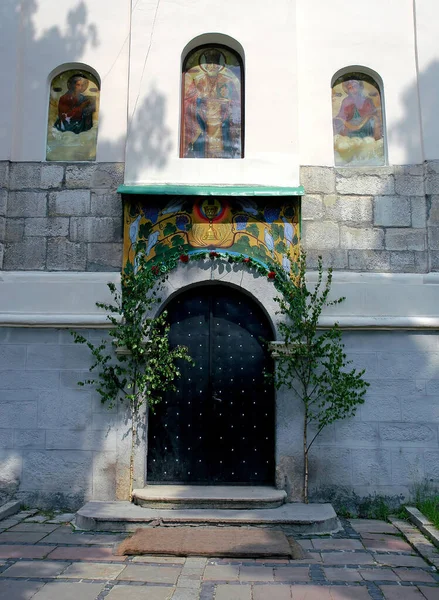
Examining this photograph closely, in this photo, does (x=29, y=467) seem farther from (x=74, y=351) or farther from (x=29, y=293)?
(x=29, y=293)

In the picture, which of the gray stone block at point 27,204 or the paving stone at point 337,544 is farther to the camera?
the gray stone block at point 27,204

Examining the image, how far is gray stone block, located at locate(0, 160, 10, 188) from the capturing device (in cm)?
714

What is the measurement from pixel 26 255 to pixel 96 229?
2.81ft

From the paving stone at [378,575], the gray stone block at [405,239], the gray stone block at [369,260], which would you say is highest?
the gray stone block at [405,239]

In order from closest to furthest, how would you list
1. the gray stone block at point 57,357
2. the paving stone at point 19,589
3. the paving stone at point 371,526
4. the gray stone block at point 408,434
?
the paving stone at point 19,589, the paving stone at point 371,526, the gray stone block at point 408,434, the gray stone block at point 57,357

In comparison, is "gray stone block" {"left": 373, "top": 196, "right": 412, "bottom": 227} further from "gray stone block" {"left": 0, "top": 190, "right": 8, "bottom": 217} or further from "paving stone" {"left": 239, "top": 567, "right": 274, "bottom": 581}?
"gray stone block" {"left": 0, "top": 190, "right": 8, "bottom": 217}

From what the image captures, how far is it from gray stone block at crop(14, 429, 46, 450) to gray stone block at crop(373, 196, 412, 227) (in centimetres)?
442

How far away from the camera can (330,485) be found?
6.49m

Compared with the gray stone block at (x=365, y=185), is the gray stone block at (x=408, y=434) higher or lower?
lower

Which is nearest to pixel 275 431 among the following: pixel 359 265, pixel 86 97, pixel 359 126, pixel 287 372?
pixel 287 372

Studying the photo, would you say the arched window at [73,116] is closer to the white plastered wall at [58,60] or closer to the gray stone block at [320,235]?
the white plastered wall at [58,60]

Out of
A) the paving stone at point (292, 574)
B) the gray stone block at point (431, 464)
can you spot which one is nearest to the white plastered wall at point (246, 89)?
the gray stone block at point (431, 464)

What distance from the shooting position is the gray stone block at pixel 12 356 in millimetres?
6785

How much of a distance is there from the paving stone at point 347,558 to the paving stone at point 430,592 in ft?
1.97
